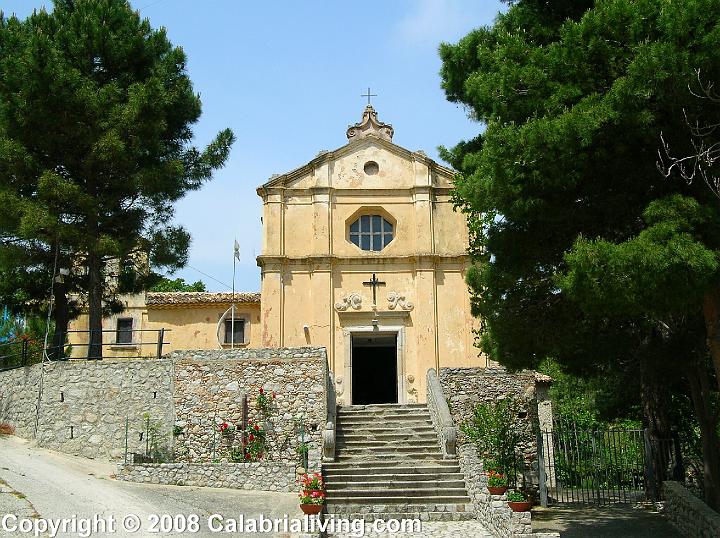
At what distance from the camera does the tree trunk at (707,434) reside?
1541 cm

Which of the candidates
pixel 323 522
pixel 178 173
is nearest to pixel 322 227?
pixel 178 173

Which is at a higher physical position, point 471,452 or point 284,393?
point 284,393

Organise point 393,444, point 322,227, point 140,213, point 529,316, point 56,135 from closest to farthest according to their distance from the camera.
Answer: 1. point 529,316
2. point 393,444
3. point 56,135
4. point 140,213
5. point 322,227

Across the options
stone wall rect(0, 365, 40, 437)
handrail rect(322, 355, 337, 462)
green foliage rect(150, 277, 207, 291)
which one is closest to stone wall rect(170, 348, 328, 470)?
handrail rect(322, 355, 337, 462)

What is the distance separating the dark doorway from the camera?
25.2 metres

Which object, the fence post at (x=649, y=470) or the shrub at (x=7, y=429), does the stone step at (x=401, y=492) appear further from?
the shrub at (x=7, y=429)

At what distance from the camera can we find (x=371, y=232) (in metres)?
23.3

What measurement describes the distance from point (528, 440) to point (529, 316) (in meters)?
6.06

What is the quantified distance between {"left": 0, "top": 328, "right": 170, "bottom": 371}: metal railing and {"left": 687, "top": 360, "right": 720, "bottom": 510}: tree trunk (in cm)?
1301

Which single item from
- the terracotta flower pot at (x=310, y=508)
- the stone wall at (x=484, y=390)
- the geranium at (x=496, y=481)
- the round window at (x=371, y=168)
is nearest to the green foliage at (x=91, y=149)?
the round window at (x=371, y=168)

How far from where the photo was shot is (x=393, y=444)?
17.2 meters

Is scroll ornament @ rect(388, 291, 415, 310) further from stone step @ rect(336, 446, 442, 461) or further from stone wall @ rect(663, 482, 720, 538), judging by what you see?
stone wall @ rect(663, 482, 720, 538)

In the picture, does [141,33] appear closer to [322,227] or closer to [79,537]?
[322,227]

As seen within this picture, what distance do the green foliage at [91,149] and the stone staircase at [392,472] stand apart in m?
7.78
